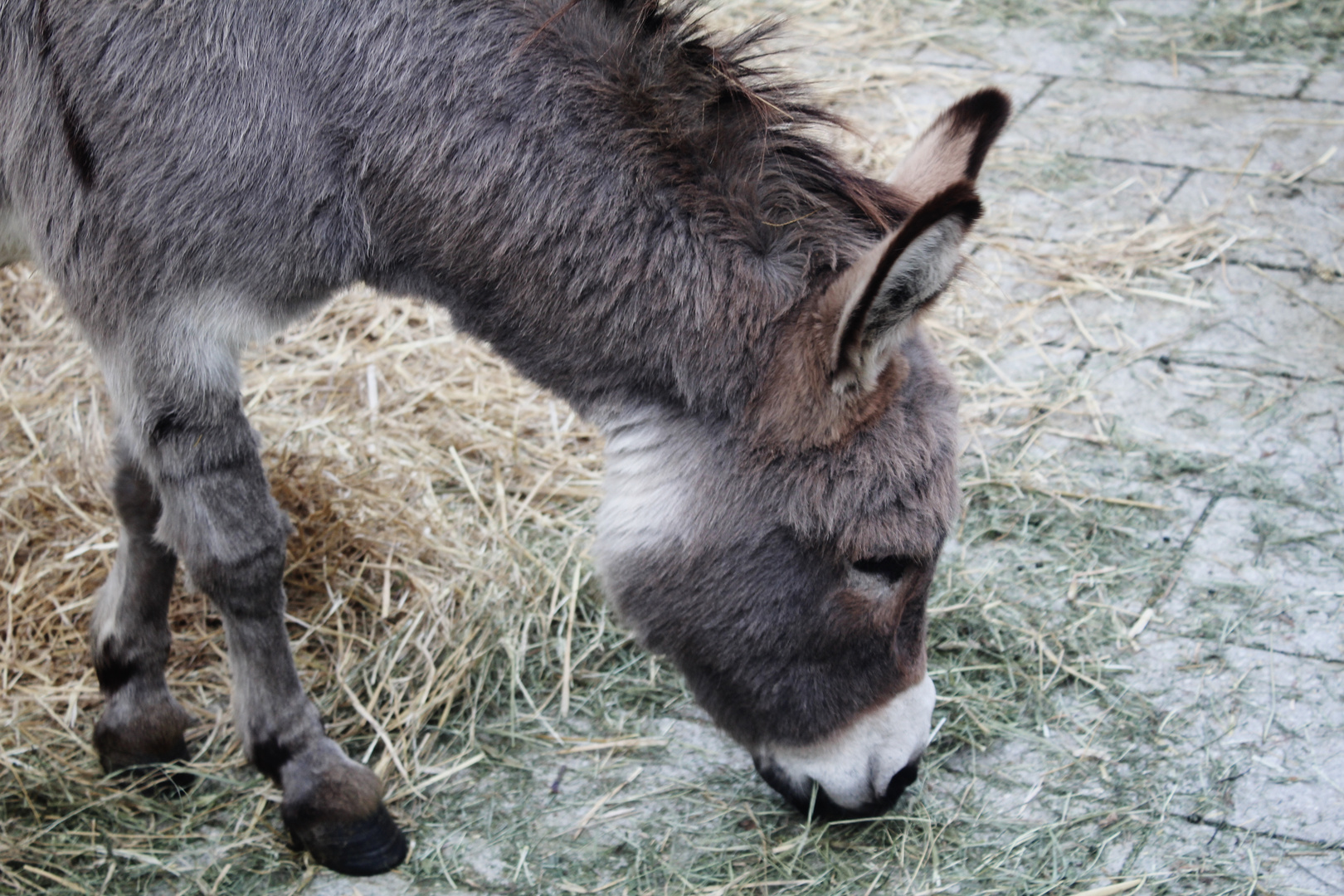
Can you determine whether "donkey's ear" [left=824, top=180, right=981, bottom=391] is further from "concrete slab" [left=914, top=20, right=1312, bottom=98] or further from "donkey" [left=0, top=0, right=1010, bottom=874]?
"concrete slab" [left=914, top=20, right=1312, bottom=98]

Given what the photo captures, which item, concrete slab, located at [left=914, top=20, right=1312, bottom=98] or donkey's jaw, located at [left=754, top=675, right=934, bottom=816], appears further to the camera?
concrete slab, located at [left=914, top=20, right=1312, bottom=98]

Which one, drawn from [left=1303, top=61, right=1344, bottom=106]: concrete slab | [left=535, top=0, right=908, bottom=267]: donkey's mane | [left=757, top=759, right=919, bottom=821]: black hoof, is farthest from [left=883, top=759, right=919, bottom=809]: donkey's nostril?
[left=1303, top=61, right=1344, bottom=106]: concrete slab

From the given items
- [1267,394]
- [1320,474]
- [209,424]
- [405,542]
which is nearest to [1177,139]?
[1267,394]

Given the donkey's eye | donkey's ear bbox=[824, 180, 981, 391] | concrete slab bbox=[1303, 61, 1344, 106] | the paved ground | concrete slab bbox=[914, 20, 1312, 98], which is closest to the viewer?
donkey's ear bbox=[824, 180, 981, 391]

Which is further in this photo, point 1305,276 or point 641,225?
point 1305,276

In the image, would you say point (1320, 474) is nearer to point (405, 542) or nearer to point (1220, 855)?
point (1220, 855)

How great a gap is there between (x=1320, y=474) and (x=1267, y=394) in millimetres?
406

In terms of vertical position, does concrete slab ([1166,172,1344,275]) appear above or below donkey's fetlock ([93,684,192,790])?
above

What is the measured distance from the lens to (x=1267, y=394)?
3.62 m

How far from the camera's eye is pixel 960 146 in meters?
2.19

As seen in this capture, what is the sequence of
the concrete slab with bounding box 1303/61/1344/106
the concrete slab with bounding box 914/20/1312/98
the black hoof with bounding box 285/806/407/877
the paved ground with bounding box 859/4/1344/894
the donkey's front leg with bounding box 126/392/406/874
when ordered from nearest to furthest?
the donkey's front leg with bounding box 126/392/406/874, the black hoof with bounding box 285/806/407/877, the paved ground with bounding box 859/4/1344/894, the concrete slab with bounding box 1303/61/1344/106, the concrete slab with bounding box 914/20/1312/98

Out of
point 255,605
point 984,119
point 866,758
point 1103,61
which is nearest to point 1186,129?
point 1103,61

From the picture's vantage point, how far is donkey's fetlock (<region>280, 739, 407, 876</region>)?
2352 millimetres

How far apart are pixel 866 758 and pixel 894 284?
95 cm
